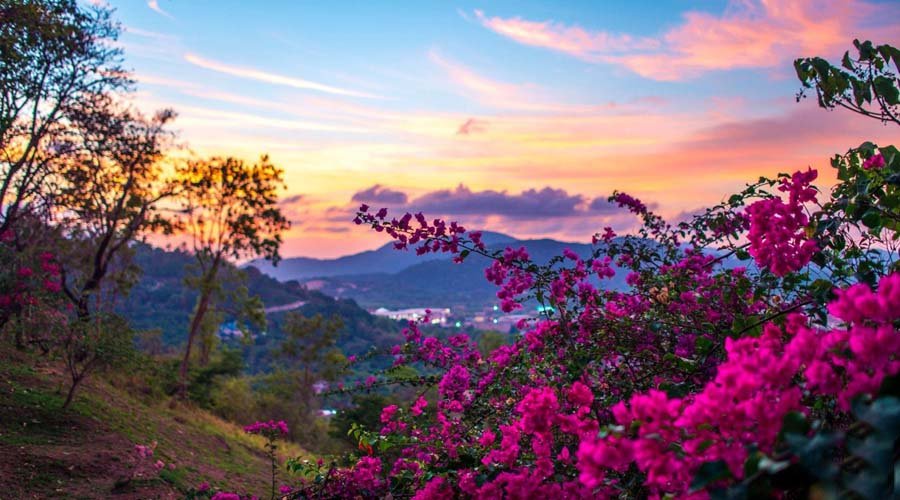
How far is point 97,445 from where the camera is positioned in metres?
8.77

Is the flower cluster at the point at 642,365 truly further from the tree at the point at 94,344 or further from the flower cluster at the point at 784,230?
the tree at the point at 94,344

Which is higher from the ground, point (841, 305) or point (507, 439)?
point (841, 305)

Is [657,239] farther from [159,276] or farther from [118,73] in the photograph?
[159,276]

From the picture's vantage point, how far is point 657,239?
5672 mm

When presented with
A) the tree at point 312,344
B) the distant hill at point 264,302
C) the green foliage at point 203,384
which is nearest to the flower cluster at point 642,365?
the green foliage at point 203,384

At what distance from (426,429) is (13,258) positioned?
798 centimetres

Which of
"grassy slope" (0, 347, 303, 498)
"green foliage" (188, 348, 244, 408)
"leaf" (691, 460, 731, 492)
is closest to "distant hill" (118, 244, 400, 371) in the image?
"green foliage" (188, 348, 244, 408)

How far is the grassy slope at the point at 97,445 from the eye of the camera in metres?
7.26

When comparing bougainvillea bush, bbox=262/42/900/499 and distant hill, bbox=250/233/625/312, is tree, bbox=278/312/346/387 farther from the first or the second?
distant hill, bbox=250/233/625/312

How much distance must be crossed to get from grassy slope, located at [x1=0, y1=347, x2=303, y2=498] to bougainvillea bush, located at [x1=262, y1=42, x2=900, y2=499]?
165 inches

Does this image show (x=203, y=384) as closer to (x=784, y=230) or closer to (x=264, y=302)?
(x=784, y=230)

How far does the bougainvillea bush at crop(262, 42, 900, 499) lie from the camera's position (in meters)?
1.45

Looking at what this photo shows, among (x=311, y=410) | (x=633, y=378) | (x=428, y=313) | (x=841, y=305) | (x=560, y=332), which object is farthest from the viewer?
(x=311, y=410)

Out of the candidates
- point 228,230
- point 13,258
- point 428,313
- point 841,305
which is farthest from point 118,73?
point 841,305
